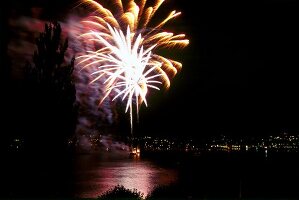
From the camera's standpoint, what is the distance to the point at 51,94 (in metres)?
27.0

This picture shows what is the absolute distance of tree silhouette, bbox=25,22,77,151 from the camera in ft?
84.9

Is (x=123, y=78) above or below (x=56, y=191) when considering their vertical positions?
above

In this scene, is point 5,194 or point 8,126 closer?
point 5,194

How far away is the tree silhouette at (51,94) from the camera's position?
84.9 ft

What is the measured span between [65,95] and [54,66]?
2366 mm

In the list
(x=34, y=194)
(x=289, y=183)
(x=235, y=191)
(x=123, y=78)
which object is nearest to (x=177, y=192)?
(x=235, y=191)

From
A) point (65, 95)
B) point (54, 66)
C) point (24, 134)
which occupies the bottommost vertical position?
point (24, 134)

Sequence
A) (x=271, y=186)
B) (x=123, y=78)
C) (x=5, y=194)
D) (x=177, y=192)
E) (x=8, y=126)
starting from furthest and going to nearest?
(x=123, y=78) < (x=271, y=186) < (x=8, y=126) < (x=5, y=194) < (x=177, y=192)

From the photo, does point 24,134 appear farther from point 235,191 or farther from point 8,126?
point 235,191

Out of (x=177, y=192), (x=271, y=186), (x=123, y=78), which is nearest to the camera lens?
(x=177, y=192)

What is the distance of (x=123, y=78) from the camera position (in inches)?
1316

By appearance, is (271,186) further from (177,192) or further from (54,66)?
(54,66)

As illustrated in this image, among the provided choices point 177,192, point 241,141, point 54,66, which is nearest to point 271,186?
point 177,192

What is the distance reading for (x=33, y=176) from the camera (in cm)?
2764
